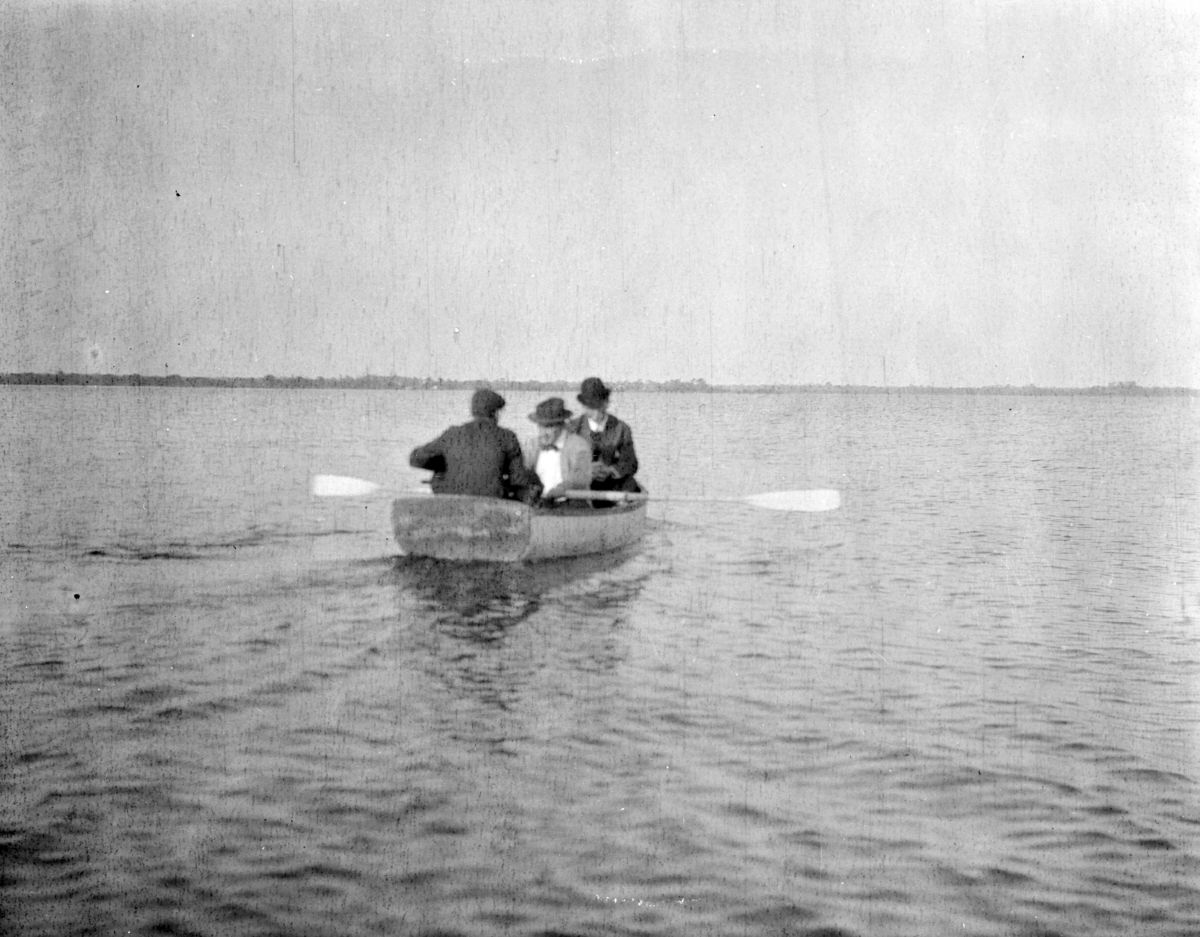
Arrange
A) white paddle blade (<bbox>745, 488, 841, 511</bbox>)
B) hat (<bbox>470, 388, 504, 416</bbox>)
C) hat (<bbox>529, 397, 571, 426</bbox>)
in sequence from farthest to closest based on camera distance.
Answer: white paddle blade (<bbox>745, 488, 841, 511</bbox>) → hat (<bbox>529, 397, 571, 426</bbox>) → hat (<bbox>470, 388, 504, 416</bbox>)

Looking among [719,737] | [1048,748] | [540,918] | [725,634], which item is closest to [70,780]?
[540,918]

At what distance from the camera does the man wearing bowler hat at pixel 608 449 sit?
17.3 m

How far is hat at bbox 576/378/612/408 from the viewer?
16.5m

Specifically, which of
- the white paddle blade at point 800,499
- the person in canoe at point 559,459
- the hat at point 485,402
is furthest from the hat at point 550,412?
the white paddle blade at point 800,499

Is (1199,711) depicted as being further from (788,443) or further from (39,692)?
(788,443)

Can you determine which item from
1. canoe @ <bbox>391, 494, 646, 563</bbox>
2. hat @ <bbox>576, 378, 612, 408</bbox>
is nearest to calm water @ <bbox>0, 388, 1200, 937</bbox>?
canoe @ <bbox>391, 494, 646, 563</bbox>

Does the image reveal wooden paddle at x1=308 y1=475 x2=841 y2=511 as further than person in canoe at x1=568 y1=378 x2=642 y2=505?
No

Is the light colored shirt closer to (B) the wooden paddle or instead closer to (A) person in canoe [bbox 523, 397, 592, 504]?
(A) person in canoe [bbox 523, 397, 592, 504]

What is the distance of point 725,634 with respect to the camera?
465 inches

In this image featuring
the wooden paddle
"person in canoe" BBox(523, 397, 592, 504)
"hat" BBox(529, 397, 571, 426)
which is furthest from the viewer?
the wooden paddle

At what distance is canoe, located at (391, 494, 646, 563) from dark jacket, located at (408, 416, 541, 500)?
10.2 inches

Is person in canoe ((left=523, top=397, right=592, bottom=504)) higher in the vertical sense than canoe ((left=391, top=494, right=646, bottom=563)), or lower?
higher

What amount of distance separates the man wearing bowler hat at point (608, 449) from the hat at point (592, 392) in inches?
13.7

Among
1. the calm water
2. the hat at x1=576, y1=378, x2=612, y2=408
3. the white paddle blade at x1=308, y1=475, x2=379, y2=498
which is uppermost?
the hat at x1=576, y1=378, x2=612, y2=408
